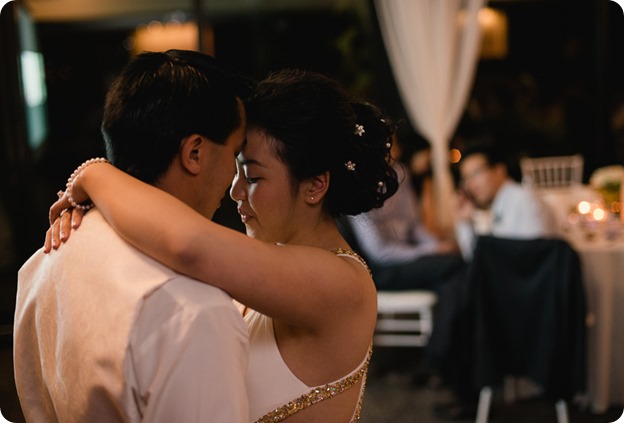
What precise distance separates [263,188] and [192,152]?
8.6 inches

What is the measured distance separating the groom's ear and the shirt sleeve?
0.74 ft

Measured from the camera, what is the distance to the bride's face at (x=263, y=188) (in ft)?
4.37

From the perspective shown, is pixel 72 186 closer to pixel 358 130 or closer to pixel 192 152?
pixel 192 152

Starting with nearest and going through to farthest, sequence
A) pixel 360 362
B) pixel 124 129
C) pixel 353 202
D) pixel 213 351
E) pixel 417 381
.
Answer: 1. pixel 213 351
2. pixel 124 129
3. pixel 360 362
4. pixel 353 202
5. pixel 417 381

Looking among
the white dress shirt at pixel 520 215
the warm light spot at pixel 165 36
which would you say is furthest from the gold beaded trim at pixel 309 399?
the warm light spot at pixel 165 36

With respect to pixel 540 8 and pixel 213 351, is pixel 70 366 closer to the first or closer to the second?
pixel 213 351

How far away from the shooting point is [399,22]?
6363mm

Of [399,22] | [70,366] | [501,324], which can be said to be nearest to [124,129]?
[70,366]

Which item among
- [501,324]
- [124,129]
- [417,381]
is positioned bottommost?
[417,381]

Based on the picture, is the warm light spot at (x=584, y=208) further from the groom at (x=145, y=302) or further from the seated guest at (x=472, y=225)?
the groom at (x=145, y=302)

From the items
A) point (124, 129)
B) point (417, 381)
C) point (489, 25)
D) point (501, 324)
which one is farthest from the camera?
point (489, 25)

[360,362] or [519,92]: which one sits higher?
[360,362]

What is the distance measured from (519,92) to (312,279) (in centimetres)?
624

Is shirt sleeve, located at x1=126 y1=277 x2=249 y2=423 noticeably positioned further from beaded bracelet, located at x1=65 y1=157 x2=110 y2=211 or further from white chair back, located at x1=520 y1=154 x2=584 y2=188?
white chair back, located at x1=520 y1=154 x2=584 y2=188
